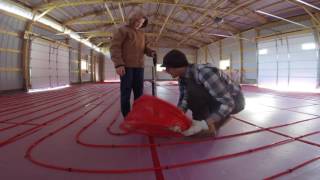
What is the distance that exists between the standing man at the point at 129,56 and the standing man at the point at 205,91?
784 mm

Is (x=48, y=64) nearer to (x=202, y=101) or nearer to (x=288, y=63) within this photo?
(x=202, y=101)

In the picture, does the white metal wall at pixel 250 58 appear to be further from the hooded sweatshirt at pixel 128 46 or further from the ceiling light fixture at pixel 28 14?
the hooded sweatshirt at pixel 128 46

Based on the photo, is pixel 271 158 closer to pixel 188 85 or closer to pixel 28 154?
pixel 188 85

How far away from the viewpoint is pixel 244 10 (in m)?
13.0

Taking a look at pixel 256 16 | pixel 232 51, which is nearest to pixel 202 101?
pixel 256 16

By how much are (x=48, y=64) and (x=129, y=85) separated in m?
9.78

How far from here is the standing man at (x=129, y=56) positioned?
10.0ft

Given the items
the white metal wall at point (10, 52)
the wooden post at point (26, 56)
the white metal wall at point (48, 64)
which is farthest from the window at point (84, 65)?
the white metal wall at point (10, 52)

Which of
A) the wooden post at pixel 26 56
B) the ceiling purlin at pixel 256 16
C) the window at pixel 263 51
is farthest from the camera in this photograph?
the window at pixel 263 51

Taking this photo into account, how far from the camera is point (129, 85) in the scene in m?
3.16

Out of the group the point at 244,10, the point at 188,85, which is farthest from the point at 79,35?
the point at 188,85

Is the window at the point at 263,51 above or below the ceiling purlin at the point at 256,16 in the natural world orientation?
below

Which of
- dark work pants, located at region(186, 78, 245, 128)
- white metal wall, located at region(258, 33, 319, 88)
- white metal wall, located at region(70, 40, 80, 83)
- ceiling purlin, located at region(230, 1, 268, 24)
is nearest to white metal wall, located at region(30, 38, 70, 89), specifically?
white metal wall, located at region(70, 40, 80, 83)

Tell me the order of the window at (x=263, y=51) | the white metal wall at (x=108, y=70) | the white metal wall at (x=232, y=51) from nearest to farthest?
the window at (x=263, y=51) → the white metal wall at (x=232, y=51) → the white metal wall at (x=108, y=70)
